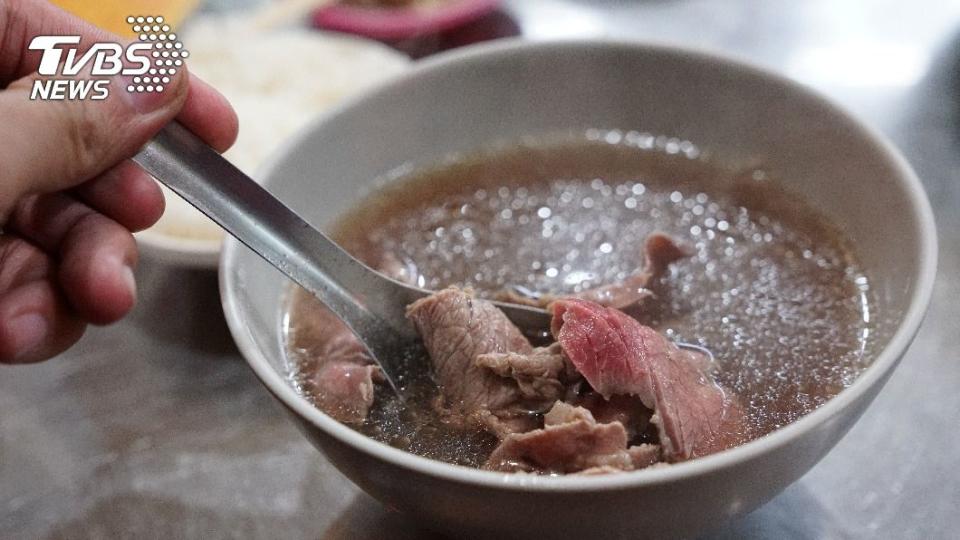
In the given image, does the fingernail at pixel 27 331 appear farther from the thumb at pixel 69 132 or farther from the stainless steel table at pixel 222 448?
the stainless steel table at pixel 222 448

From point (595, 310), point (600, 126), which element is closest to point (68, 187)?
point (595, 310)

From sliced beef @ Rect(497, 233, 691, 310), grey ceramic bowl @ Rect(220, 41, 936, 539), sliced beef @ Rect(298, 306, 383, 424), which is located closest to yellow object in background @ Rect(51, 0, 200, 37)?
grey ceramic bowl @ Rect(220, 41, 936, 539)

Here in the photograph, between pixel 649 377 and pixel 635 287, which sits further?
pixel 635 287

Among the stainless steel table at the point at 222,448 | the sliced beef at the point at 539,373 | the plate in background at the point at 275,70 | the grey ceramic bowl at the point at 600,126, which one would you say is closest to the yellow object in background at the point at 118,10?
the plate in background at the point at 275,70

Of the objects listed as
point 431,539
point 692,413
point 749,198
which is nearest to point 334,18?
point 749,198

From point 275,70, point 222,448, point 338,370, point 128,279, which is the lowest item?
point 222,448

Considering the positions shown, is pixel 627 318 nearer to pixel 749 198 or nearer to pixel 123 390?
pixel 749 198

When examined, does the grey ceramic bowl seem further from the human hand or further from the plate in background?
the plate in background

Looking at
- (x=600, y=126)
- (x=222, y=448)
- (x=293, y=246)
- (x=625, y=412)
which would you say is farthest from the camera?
(x=600, y=126)

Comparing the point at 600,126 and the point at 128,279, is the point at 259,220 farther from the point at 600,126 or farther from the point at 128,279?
the point at 600,126
